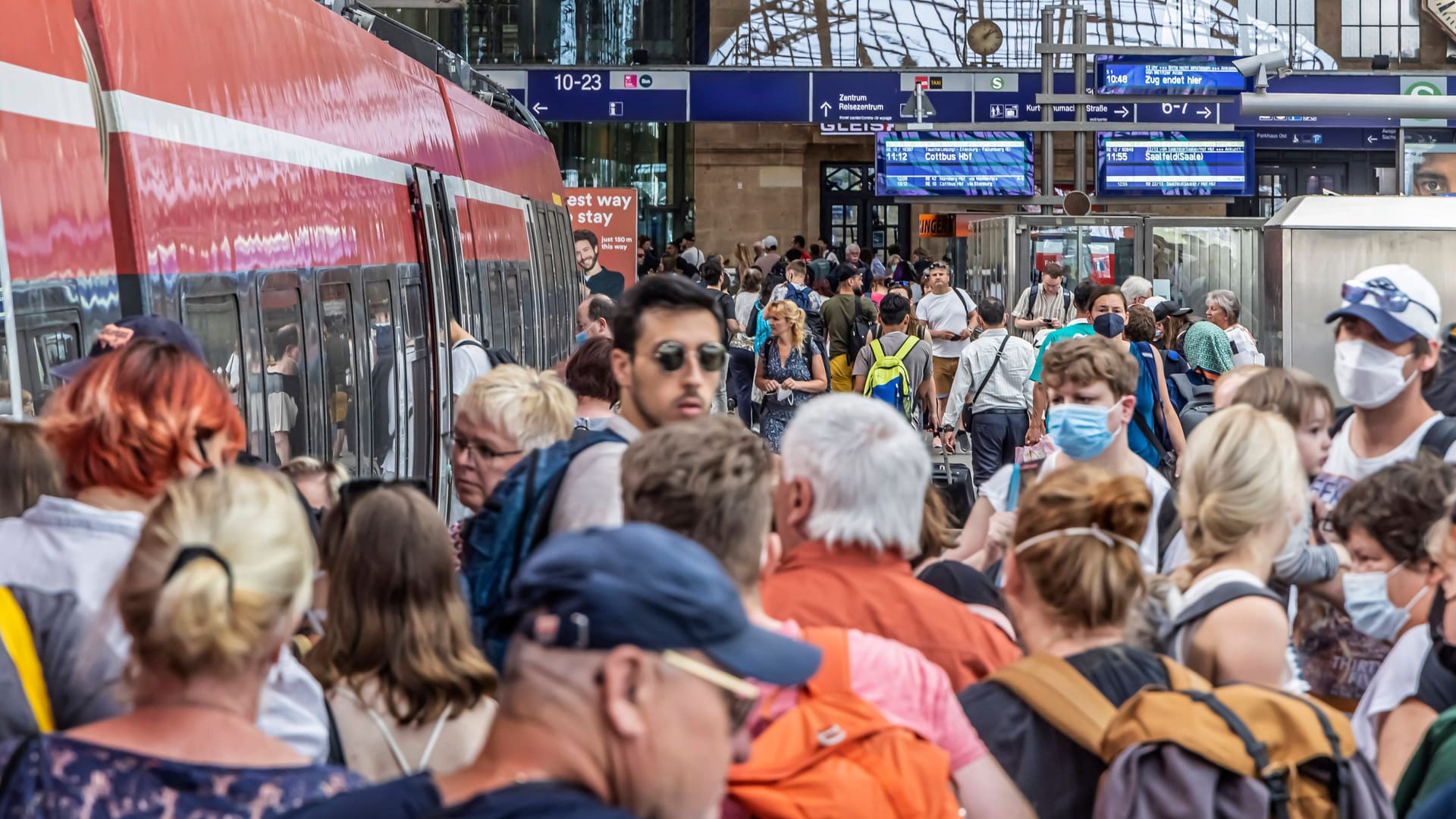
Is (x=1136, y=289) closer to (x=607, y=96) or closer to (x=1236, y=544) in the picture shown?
(x=1236, y=544)

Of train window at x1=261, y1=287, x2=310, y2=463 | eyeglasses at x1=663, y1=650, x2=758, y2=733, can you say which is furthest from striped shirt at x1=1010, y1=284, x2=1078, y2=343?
eyeglasses at x1=663, y1=650, x2=758, y2=733

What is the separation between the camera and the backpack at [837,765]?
9.87ft

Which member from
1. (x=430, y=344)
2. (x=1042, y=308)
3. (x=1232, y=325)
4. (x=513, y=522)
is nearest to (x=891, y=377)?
(x=1232, y=325)

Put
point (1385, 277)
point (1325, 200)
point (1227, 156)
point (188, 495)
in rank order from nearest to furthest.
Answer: point (188, 495), point (1385, 277), point (1325, 200), point (1227, 156)

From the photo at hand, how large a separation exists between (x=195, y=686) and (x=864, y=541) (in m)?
1.40

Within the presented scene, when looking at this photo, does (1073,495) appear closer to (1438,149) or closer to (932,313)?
(932,313)

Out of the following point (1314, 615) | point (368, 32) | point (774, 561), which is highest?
point (368, 32)

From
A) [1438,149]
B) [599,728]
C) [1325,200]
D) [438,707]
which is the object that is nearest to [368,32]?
[1325,200]

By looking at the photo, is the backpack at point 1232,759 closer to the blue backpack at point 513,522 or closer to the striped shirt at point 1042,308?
the blue backpack at point 513,522

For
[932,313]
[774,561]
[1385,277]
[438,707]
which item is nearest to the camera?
[774,561]

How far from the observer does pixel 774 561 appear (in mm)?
3400

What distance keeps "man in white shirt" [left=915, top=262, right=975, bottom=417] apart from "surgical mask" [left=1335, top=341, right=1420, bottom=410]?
10.3 metres

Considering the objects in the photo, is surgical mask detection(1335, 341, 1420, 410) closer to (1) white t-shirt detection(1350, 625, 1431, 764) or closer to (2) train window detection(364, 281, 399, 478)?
(1) white t-shirt detection(1350, 625, 1431, 764)

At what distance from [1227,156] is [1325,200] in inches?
536
